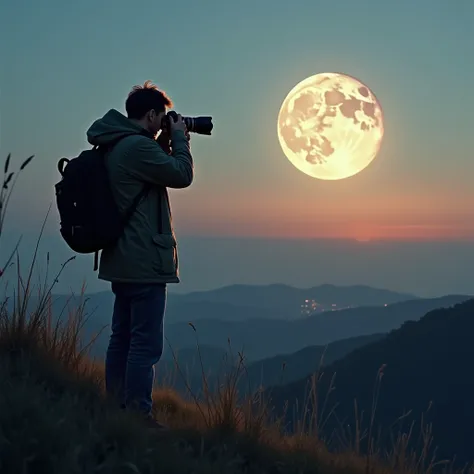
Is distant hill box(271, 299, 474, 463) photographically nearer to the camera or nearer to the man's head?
the camera

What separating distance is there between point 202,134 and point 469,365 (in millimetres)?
57763

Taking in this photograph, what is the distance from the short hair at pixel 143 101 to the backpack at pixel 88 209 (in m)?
0.36

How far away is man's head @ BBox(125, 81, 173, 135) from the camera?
309 centimetres

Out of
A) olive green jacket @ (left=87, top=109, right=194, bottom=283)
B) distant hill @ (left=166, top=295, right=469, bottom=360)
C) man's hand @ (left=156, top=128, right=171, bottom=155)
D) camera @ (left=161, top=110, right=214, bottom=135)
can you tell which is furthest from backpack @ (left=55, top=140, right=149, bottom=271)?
distant hill @ (left=166, top=295, right=469, bottom=360)

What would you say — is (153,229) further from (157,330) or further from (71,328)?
(71,328)

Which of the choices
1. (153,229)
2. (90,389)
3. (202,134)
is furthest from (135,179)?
(90,389)

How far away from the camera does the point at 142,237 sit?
115 inches

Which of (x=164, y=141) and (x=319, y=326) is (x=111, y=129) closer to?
(x=164, y=141)

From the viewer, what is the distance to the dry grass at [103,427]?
189cm

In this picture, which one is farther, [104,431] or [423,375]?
[423,375]

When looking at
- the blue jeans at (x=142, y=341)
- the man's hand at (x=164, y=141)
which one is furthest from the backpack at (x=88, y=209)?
the man's hand at (x=164, y=141)

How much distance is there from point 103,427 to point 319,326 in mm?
181669

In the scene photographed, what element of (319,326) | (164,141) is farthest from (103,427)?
(319,326)

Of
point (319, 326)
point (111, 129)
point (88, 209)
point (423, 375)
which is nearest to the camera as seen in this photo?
point (88, 209)
